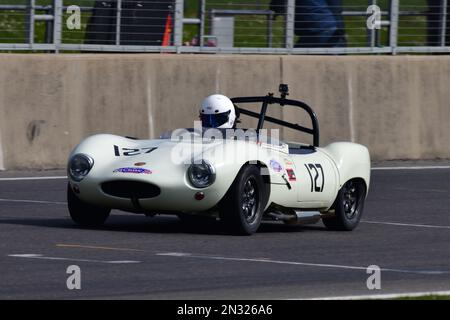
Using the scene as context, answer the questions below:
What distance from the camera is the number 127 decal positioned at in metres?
12.2

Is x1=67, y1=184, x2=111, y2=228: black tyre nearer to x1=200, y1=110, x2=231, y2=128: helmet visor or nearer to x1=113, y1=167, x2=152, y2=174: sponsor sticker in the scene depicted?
x1=113, y1=167, x2=152, y2=174: sponsor sticker

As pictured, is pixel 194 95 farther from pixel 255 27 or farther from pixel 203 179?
pixel 203 179

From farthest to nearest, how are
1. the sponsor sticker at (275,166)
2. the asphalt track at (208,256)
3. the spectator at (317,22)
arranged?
the spectator at (317,22) < the sponsor sticker at (275,166) < the asphalt track at (208,256)

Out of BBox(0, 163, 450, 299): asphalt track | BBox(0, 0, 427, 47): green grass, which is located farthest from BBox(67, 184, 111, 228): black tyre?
BBox(0, 0, 427, 47): green grass

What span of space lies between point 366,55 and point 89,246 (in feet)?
32.4

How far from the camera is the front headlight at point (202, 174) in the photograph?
36.7ft

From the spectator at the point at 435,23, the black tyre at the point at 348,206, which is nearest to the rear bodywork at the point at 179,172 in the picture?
the black tyre at the point at 348,206

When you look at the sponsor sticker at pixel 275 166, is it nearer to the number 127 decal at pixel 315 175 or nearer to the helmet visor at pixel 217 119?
the number 127 decal at pixel 315 175

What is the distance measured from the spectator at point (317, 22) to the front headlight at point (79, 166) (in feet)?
27.0

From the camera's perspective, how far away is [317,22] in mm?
19484

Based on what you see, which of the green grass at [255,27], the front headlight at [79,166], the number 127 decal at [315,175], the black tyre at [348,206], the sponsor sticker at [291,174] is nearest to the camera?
the front headlight at [79,166]

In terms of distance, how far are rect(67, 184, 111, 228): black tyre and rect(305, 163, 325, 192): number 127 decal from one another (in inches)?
72.5

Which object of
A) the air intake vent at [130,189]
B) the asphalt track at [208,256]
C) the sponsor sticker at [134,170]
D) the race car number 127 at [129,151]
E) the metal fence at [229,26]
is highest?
the metal fence at [229,26]
